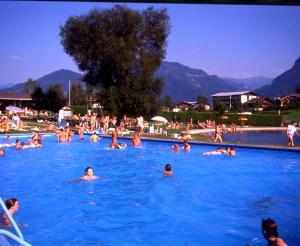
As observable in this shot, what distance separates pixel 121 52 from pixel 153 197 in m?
24.4

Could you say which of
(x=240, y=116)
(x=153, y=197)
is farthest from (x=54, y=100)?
(x=153, y=197)

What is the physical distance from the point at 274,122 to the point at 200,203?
3729 cm

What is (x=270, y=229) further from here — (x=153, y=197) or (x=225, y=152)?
(x=225, y=152)

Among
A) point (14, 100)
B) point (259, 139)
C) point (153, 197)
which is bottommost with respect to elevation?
point (153, 197)

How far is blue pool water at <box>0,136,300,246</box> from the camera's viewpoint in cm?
746

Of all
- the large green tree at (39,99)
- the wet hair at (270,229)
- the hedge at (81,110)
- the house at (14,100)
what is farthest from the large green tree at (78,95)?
the wet hair at (270,229)

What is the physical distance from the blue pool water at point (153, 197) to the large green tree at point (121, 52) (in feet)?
51.4

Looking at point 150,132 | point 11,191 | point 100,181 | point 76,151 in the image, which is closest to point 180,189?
point 100,181

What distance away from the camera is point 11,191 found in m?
10.9

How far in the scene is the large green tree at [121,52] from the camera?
3334cm

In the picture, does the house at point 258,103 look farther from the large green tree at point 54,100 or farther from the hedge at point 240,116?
the large green tree at point 54,100

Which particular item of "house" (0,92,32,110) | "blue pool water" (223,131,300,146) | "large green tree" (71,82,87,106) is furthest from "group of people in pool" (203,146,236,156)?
"large green tree" (71,82,87,106)

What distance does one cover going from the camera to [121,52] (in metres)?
33.2

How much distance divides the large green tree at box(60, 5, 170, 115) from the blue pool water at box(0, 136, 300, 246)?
→ 51.4 ft
